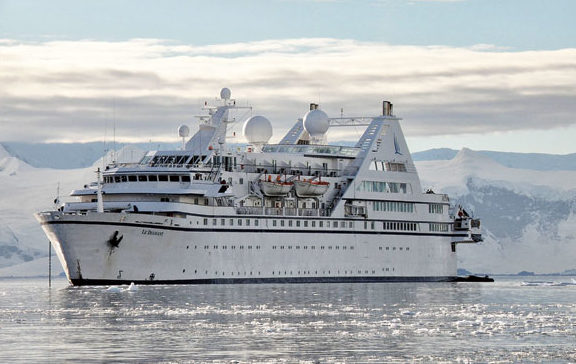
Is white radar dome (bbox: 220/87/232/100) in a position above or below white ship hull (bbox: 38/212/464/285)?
above

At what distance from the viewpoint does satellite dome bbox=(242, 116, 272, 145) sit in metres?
85.4

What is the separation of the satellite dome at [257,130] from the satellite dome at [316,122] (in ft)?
11.6

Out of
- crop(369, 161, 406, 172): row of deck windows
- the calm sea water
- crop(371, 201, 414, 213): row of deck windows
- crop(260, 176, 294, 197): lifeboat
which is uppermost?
crop(369, 161, 406, 172): row of deck windows

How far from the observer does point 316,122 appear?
8800cm

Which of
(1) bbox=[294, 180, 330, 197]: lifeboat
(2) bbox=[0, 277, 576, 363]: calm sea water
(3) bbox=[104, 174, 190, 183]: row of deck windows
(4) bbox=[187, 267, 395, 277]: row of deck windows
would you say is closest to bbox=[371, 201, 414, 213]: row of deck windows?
(4) bbox=[187, 267, 395, 277]: row of deck windows

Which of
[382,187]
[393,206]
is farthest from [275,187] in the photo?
[393,206]

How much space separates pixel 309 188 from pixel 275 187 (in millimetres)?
3313

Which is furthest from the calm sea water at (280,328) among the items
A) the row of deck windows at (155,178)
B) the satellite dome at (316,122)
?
the satellite dome at (316,122)

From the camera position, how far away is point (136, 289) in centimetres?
6556

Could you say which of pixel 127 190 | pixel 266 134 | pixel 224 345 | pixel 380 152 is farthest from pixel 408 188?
pixel 224 345

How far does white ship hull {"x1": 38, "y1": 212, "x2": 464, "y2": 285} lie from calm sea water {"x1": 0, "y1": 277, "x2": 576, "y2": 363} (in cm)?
459

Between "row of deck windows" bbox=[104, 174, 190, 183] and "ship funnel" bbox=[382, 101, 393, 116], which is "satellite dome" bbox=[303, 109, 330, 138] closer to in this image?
"ship funnel" bbox=[382, 101, 393, 116]

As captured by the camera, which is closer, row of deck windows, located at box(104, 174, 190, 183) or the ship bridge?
row of deck windows, located at box(104, 174, 190, 183)

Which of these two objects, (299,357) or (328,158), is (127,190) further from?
(299,357)
